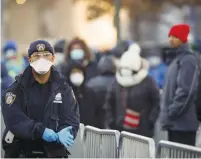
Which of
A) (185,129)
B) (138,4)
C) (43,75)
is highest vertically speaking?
(138,4)

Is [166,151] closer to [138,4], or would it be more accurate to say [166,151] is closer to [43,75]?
[43,75]

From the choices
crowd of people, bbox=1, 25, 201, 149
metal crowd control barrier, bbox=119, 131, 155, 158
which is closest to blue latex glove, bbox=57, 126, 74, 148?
metal crowd control barrier, bbox=119, 131, 155, 158

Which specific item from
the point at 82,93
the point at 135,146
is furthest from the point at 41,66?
the point at 82,93

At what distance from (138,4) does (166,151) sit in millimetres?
→ 24192

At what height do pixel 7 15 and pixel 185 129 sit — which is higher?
pixel 7 15

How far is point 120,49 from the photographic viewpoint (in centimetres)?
1515

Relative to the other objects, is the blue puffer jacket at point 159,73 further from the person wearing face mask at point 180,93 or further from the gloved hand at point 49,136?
the gloved hand at point 49,136

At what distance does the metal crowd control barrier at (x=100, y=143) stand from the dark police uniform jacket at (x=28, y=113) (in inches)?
32.9

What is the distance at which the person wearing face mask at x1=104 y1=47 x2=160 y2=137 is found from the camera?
11.3 metres

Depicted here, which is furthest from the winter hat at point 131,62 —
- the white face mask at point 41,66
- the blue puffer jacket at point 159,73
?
the blue puffer jacket at point 159,73

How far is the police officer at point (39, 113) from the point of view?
25.5 feet

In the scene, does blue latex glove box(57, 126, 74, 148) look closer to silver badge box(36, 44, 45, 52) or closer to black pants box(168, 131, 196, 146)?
silver badge box(36, 44, 45, 52)

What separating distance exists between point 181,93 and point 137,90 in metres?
1.20

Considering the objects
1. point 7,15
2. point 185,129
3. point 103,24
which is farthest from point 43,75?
point 103,24
